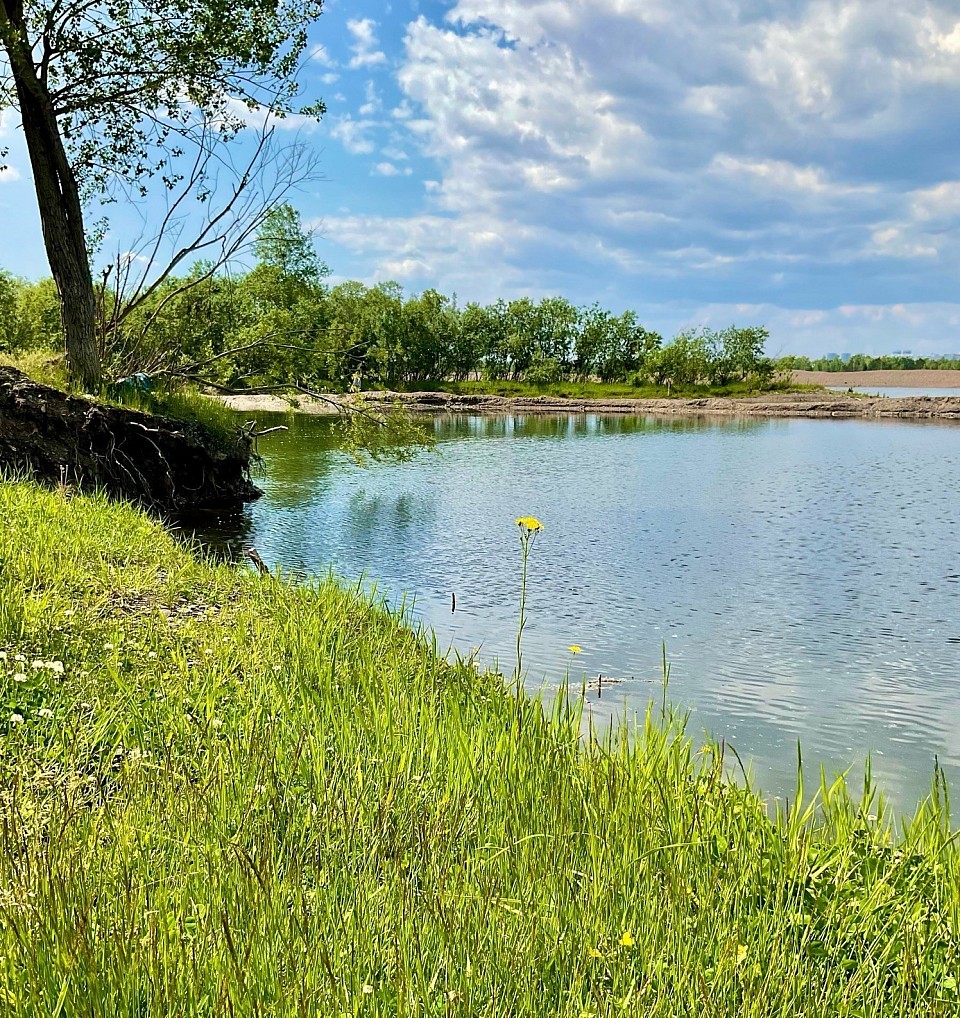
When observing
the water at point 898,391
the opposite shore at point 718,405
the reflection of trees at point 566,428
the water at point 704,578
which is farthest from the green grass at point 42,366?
the water at point 898,391

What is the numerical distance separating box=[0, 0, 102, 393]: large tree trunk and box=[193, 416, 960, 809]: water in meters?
4.63

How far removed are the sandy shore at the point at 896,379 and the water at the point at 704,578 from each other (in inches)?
4482

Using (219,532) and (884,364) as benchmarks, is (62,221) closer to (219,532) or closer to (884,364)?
(219,532)

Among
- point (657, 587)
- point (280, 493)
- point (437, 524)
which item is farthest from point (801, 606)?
point (280, 493)

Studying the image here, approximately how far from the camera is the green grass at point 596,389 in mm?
91312

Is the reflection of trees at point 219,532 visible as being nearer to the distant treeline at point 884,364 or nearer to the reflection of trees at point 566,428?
the reflection of trees at point 566,428

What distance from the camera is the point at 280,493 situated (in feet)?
72.7

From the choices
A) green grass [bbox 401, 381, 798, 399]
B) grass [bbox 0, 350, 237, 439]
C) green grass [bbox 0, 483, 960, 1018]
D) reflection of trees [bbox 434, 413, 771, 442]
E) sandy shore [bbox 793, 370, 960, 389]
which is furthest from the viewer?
sandy shore [bbox 793, 370, 960, 389]

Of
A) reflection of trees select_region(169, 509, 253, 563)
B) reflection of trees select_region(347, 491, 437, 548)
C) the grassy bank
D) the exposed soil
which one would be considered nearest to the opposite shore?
the grassy bank

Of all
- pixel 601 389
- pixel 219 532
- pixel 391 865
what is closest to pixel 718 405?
pixel 601 389

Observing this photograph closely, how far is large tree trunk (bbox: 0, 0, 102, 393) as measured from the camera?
50.9 ft

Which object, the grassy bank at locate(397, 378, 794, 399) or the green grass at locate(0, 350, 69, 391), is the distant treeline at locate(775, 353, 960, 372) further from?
the green grass at locate(0, 350, 69, 391)

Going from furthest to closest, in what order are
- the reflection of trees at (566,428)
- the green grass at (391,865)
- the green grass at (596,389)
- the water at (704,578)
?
1. the green grass at (596,389)
2. the reflection of trees at (566,428)
3. the water at (704,578)
4. the green grass at (391,865)

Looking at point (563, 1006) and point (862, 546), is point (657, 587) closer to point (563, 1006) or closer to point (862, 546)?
point (862, 546)
